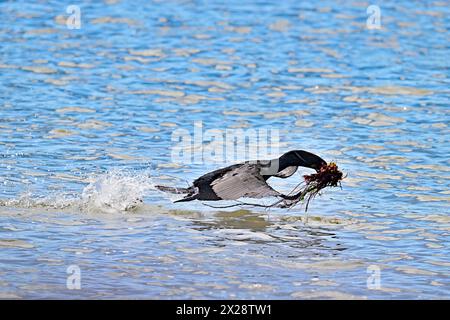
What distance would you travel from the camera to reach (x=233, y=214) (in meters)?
8.89

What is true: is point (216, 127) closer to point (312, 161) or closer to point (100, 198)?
point (100, 198)

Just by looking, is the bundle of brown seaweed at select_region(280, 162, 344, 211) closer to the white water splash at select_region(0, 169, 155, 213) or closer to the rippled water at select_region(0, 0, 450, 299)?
the rippled water at select_region(0, 0, 450, 299)

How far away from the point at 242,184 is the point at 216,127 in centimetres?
428

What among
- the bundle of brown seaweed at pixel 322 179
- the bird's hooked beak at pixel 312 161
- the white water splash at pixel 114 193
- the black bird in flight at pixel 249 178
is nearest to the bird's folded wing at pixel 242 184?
the black bird in flight at pixel 249 178

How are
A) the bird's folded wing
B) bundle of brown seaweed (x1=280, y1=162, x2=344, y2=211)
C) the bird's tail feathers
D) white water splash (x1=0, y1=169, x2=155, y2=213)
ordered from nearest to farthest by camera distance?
bundle of brown seaweed (x1=280, y1=162, x2=344, y2=211), the bird's folded wing, the bird's tail feathers, white water splash (x1=0, y1=169, x2=155, y2=213)

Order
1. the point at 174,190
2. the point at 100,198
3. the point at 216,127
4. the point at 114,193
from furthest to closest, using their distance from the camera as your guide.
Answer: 1. the point at 216,127
2. the point at 114,193
3. the point at 100,198
4. the point at 174,190

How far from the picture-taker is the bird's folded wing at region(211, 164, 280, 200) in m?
7.93

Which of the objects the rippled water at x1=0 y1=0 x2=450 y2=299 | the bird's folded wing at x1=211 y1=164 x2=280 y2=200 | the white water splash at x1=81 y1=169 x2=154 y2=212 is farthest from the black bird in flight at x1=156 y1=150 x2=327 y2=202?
the white water splash at x1=81 y1=169 x2=154 y2=212

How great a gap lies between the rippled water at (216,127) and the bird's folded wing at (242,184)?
0.37 meters

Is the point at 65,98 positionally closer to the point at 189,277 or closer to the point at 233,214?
the point at 233,214

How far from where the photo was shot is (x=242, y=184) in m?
8.08

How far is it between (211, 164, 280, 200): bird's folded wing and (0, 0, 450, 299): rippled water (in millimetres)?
372

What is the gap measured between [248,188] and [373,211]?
1.60 meters

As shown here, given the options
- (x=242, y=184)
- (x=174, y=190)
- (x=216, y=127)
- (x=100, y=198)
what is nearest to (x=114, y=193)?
(x=100, y=198)
